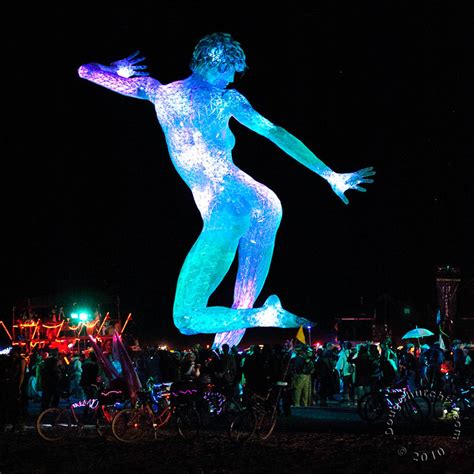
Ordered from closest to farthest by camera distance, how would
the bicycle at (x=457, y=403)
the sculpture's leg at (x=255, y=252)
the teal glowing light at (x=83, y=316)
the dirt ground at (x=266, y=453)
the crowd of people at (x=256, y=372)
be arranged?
the dirt ground at (x=266, y=453), the sculpture's leg at (x=255, y=252), the crowd of people at (x=256, y=372), the bicycle at (x=457, y=403), the teal glowing light at (x=83, y=316)

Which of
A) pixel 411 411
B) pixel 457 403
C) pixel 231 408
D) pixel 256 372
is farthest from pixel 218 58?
pixel 457 403

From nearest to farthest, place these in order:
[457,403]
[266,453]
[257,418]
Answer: [266,453], [257,418], [457,403]

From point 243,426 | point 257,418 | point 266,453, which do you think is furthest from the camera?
point 257,418

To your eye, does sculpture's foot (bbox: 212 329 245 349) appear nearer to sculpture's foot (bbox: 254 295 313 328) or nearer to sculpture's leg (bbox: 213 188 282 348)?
sculpture's leg (bbox: 213 188 282 348)

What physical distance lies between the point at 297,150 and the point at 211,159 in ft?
4.32

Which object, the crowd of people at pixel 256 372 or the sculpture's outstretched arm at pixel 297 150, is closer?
the sculpture's outstretched arm at pixel 297 150

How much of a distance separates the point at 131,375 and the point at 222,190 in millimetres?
3279

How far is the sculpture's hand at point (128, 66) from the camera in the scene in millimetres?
11135

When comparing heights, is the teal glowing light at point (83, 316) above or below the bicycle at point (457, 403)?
above

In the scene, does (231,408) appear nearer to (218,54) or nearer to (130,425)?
(130,425)

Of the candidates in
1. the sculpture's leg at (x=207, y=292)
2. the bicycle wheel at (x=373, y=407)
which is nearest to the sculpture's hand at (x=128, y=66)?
the sculpture's leg at (x=207, y=292)

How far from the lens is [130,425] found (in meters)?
10.5

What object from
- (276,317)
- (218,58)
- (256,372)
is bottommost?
(256,372)

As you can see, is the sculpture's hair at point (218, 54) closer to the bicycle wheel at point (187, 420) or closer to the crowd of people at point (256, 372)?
the crowd of people at point (256, 372)
